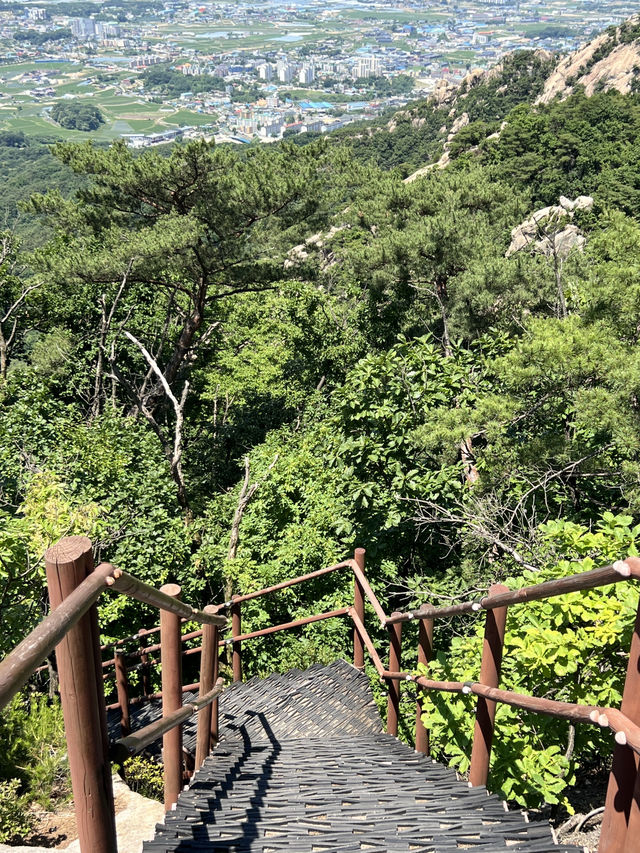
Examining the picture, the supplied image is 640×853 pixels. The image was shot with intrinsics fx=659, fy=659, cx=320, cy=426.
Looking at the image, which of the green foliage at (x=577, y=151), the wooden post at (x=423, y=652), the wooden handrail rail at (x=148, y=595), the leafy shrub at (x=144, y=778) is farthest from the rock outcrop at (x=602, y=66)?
the wooden handrail rail at (x=148, y=595)

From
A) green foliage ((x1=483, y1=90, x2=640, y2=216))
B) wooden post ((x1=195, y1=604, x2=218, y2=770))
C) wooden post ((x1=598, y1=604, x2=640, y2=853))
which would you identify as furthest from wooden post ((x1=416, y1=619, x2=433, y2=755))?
green foliage ((x1=483, y1=90, x2=640, y2=216))

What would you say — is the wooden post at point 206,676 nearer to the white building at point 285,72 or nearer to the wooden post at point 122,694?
the wooden post at point 122,694

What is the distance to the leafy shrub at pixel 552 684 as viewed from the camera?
2.64m

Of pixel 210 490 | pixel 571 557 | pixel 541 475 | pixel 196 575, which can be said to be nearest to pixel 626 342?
pixel 541 475

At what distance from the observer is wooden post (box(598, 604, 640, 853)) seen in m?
1.37

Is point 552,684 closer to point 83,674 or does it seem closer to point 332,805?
point 332,805

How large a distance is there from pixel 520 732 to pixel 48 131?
12789cm

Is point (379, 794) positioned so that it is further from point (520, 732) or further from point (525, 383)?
point (525, 383)

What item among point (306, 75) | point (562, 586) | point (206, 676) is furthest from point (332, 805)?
point (306, 75)

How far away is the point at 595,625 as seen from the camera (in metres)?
2.80

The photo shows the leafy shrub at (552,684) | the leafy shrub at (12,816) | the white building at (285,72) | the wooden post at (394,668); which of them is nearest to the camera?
the leafy shrub at (552,684)

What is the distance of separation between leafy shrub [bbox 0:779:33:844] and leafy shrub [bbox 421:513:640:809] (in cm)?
230

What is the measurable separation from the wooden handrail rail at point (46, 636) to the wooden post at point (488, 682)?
1377 millimetres

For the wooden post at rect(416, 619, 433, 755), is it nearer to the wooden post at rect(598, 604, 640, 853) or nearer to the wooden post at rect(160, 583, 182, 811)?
the wooden post at rect(160, 583, 182, 811)
